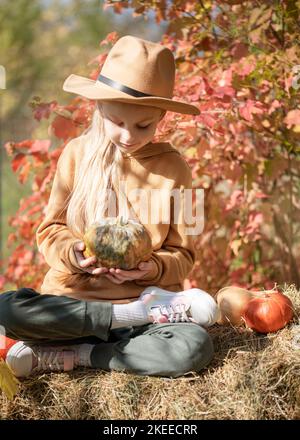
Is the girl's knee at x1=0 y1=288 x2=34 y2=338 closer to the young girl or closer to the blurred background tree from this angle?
the young girl

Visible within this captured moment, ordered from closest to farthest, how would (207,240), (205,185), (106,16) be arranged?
(205,185) → (207,240) → (106,16)

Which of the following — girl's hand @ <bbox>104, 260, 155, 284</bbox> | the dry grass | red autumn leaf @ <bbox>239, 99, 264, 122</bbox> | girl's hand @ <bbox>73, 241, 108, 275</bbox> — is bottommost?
the dry grass

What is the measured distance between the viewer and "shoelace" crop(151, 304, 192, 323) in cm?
276

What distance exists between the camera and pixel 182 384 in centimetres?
248

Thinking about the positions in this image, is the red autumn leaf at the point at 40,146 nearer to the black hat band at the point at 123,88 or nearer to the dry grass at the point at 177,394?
the black hat band at the point at 123,88

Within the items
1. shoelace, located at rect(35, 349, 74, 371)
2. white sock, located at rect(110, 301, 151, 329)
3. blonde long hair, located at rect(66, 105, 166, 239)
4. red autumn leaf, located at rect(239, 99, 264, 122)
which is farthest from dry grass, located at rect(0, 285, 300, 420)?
red autumn leaf, located at rect(239, 99, 264, 122)

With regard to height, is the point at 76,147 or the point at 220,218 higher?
the point at 76,147

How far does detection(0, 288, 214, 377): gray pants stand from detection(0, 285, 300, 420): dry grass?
0.05 m

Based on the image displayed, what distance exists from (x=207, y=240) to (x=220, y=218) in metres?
0.22

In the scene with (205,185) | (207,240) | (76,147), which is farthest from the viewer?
(207,240)

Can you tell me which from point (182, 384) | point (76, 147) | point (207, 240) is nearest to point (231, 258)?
point (207, 240)

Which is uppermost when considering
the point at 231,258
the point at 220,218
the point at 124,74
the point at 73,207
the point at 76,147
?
the point at 124,74

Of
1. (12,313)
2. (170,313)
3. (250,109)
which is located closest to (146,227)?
(170,313)

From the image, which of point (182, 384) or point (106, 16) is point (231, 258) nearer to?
point (182, 384)
